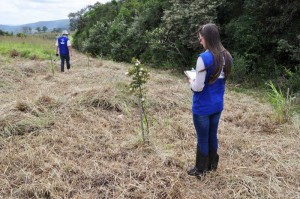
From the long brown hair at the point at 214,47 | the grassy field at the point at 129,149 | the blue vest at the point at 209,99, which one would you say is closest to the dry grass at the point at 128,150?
the grassy field at the point at 129,149

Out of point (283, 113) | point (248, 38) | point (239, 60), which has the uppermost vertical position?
point (248, 38)

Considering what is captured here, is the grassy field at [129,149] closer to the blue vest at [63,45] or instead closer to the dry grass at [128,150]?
the dry grass at [128,150]

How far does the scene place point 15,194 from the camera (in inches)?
108

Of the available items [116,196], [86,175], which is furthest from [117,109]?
[116,196]

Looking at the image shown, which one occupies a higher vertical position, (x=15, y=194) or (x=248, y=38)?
(x=248, y=38)

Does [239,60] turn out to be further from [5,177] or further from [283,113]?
[5,177]

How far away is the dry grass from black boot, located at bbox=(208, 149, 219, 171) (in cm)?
7

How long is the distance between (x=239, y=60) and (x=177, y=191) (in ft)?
18.4

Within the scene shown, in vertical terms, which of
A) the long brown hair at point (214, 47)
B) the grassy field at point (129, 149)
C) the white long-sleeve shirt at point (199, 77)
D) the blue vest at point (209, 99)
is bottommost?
the grassy field at point (129, 149)

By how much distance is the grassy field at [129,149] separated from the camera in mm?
2803

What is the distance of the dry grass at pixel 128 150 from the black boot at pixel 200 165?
73 mm

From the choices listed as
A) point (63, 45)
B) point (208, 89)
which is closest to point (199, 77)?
point (208, 89)

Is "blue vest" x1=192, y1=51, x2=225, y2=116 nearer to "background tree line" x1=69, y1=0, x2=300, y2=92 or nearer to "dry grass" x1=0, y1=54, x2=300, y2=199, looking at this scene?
"dry grass" x1=0, y1=54, x2=300, y2=199

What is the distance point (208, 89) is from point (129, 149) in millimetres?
1333
